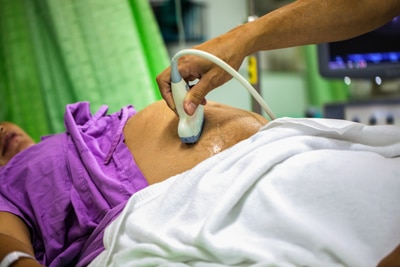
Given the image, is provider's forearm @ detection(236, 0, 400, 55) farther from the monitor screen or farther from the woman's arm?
the monitor screen

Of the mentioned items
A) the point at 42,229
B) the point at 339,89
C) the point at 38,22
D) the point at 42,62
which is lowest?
the point at 339,89

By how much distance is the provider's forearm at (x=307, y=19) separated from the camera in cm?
91

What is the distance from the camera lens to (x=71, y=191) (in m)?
0.89

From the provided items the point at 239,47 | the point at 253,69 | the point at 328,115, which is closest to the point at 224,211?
the point at 239,47

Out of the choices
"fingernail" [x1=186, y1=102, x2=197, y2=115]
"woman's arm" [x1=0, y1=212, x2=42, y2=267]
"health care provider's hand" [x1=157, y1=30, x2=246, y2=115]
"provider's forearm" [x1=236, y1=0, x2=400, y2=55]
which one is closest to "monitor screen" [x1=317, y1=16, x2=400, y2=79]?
"provider's forearm" [x1=236, y1=0, x2=400, y2=55]

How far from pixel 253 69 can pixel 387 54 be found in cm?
70

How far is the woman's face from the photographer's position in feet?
4.01

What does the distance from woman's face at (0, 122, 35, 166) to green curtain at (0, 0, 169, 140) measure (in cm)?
33

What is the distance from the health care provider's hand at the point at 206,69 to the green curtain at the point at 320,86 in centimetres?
169

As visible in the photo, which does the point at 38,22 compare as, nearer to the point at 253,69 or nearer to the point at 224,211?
the point at 253,69

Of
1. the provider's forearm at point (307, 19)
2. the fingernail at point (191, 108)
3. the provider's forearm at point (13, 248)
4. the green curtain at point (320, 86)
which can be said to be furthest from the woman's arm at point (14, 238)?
the green curtain at point (320, 86)

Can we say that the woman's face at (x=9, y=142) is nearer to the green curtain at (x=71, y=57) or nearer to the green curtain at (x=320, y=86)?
the green curtain at (x=71, y=57)

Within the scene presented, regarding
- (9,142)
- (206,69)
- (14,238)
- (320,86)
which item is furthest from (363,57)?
(14,238)

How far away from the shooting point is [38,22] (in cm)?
160
